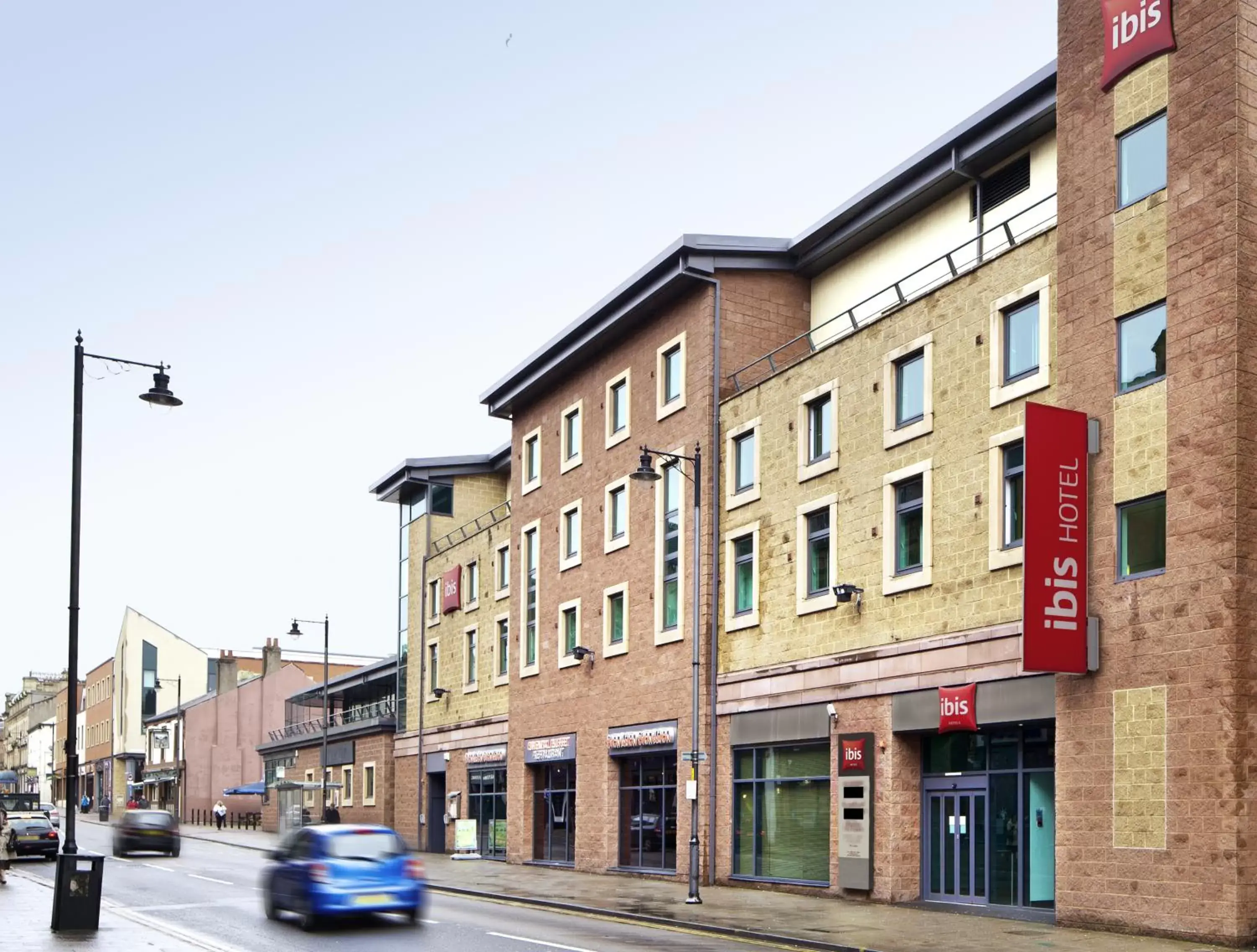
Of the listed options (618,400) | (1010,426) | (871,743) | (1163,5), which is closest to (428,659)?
(618,400)

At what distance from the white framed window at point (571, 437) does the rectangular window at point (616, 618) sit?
428cm

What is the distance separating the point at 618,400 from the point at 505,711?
11.8m

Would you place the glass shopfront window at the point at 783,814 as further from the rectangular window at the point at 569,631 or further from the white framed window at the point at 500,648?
the white framed window at the point at 500,648

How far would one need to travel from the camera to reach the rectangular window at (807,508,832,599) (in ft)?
96.2

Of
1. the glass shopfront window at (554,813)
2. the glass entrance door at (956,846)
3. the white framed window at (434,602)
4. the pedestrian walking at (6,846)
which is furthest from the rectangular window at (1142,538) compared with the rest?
the white framed window at (434,602)

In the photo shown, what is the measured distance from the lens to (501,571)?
153 ft

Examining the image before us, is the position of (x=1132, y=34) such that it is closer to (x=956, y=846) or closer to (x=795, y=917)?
(x=956, y=846)

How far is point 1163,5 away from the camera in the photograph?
71.6ft

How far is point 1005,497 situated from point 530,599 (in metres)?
21.3

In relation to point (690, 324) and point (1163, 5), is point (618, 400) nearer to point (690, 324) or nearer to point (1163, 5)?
point (690, 324)

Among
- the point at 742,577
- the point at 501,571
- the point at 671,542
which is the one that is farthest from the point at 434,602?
the point at 742,577

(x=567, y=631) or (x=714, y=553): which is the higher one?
(x=714, y=553)

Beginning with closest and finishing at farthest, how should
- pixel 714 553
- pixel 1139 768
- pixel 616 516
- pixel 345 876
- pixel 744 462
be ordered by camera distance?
1. pixel 1139 768
2. pixel 345 876
3. pixel 744 462
4. pixel 714 553
5. pixel 616 516

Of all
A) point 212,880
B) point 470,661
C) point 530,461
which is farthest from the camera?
point 470,661
